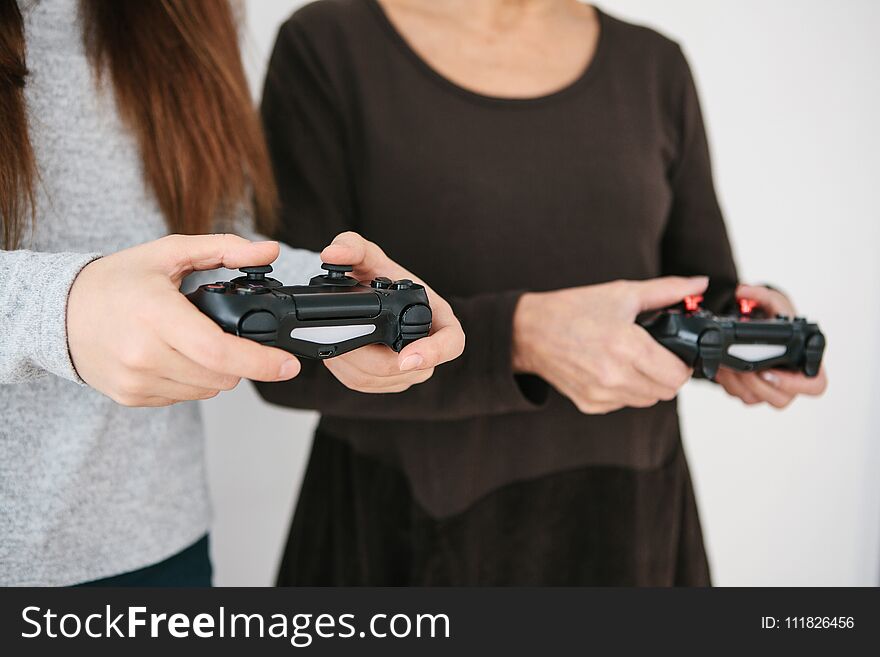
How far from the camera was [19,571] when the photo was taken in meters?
0.40

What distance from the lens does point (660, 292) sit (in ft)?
1.55

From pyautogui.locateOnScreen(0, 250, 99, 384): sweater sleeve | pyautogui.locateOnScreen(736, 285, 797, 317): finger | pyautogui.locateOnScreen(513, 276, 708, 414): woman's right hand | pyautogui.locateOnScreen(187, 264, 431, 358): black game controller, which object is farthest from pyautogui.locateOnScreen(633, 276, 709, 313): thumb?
pyautogui.locateOnScreen(0, 250, 99, 384): sweater sleeve

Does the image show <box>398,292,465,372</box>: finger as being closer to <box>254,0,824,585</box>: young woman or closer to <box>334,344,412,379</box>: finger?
<box>334,344,412,379</box>: finger

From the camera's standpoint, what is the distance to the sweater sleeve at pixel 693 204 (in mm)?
619

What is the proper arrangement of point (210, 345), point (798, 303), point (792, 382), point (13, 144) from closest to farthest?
1. point (210, 345)
2. point (13, 144)
3. point (792, 382)
4. point (798, 303)

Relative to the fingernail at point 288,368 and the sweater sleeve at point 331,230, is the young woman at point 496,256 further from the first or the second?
the fingernail at point 288,368

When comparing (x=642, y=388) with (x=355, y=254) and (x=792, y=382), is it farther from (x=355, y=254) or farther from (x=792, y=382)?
(x=355, y=254)

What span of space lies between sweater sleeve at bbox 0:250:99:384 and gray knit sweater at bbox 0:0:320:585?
0.30 ft

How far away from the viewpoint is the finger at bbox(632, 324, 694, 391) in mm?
445

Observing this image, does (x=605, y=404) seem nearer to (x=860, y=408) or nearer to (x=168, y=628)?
(x=168, y=628)

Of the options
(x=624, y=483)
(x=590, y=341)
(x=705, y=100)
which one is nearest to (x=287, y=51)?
(x=590, y=341)

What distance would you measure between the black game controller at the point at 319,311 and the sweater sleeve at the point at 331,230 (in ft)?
0.58

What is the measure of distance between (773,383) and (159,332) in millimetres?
384

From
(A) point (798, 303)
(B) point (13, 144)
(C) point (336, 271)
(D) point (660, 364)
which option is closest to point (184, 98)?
(B) point (13, 144)
